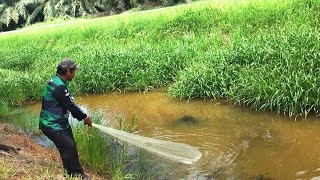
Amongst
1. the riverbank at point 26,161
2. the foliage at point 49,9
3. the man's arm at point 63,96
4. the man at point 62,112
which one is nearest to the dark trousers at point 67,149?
the man at point 62,112

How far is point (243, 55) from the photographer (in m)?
10.2

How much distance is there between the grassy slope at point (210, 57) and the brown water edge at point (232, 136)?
0.44 meters

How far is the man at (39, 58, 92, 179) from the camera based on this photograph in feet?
16.0

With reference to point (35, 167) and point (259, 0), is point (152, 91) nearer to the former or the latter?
point (259, 0)

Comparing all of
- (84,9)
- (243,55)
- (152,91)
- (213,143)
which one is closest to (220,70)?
(243,55)

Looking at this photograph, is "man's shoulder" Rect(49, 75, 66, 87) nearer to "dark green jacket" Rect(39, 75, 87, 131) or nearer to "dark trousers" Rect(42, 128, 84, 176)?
"dark green jacket" Rect(39, 75, 87, 131)

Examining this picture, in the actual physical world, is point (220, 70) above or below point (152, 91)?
above

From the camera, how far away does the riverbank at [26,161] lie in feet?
15.5

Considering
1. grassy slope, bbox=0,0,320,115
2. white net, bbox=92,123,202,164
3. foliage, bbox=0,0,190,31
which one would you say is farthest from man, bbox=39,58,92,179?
foliage, bbox=0,0,190,31

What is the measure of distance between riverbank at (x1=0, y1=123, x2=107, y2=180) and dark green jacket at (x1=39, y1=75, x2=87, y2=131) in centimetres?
57

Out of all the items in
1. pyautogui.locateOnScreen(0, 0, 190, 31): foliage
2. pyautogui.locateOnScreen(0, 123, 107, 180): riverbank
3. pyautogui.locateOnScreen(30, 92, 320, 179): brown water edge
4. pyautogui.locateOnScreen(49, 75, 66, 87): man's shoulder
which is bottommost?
pyautogui.locateOnScreen(30, 92, 320, 179): brown water edge

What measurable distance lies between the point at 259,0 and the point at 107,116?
795cm

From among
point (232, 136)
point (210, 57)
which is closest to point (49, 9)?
point (210, 57)

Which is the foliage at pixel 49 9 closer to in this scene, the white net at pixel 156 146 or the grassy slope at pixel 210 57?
the grassy slope at pixel 210 57
